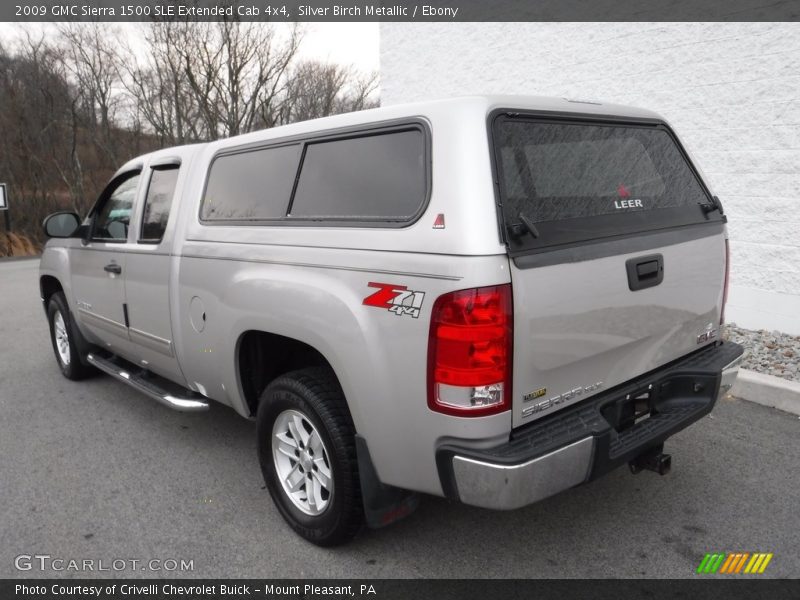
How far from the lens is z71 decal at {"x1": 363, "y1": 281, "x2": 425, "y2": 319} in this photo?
226 centimetres

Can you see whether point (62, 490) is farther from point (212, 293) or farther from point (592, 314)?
point (592, 314)

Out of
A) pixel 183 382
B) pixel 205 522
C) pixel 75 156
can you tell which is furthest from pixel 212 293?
pixel 75 156

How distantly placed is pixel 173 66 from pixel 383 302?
24303 millimetres

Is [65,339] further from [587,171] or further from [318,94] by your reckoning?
Answer: [318,94]

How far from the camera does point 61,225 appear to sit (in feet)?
15.9

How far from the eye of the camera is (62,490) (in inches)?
139

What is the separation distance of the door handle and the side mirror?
431cm

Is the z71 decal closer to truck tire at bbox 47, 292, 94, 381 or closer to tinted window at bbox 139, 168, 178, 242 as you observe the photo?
tinted window at bbox 139, 168, 178, 242

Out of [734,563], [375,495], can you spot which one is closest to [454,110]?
[375,495]

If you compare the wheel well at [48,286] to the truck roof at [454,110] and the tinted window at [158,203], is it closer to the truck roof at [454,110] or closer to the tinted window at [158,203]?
the tinted window at [158,203]

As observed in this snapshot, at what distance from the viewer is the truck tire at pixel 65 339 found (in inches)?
211

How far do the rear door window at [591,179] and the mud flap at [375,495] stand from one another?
1130mm

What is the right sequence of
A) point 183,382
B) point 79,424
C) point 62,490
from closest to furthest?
point 62,490 → point 183,382 → point 79,424

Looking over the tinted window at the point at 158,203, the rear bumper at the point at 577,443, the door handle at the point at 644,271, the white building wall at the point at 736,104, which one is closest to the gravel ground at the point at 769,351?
the white building wall at the point at 736,104
